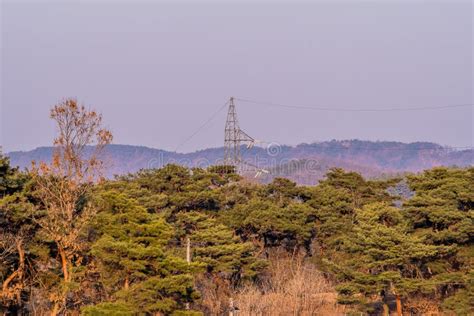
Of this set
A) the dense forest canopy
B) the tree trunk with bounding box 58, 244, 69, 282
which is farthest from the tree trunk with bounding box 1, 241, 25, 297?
the tree trunk with bounding box 58, 244, 69, 282

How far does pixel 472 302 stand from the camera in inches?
556

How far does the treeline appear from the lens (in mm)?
11805

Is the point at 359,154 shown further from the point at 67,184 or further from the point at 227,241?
the point at 67,184

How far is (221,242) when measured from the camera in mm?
17188

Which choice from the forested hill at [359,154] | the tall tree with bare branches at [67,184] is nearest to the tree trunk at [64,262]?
the tall tree with bare branches at [67,184]

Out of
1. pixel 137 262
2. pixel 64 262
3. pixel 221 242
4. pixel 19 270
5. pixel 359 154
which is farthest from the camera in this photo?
pixel 359 154

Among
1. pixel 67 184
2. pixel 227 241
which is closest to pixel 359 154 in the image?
pixel 227 241

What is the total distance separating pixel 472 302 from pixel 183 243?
7.74 meters

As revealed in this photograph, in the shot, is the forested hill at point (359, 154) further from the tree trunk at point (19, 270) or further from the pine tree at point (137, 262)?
the pine tree at point (137, 262)

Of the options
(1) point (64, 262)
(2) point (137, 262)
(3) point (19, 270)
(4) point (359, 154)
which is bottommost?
(3) point (19, 270)

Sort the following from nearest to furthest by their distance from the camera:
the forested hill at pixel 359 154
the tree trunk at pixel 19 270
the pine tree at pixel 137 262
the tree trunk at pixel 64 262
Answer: the pine tree at pixel 137 262 < the tree trunk at pixel 19 270 < the tree trunk at pixel 64 262 < the forested hill at pixel 359 154

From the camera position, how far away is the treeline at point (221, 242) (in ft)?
38.7

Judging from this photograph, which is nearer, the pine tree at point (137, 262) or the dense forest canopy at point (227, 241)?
the pine tree at point (137, 262)

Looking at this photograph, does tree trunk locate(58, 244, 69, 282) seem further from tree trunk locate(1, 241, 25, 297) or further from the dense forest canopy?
tree trunk locate(1, 241, 25, 297)
